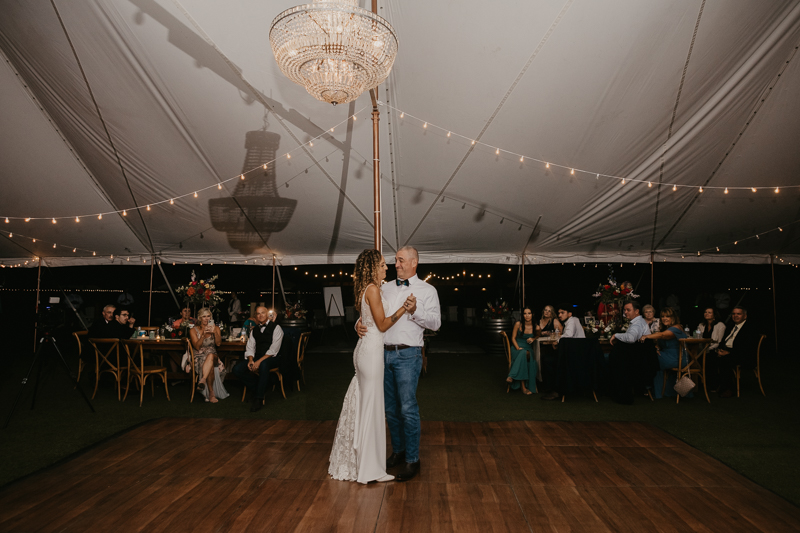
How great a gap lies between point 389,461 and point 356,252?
6159 mm

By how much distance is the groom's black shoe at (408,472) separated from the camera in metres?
2.67

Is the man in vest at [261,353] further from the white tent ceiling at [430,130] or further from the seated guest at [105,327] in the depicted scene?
the white tent ceiling at [430,130]

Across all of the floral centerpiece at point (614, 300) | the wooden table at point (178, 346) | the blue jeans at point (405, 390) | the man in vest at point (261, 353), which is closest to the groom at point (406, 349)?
the blue jeans at point (405, 390)

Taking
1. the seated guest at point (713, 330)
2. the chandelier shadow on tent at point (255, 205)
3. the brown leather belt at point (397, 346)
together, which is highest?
the chandelier shadow on tent at point (255, 205)

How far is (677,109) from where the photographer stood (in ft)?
16.6

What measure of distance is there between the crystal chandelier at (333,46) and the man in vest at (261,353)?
2.74 m

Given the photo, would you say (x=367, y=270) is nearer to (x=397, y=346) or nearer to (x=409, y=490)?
(x=397, y=346)

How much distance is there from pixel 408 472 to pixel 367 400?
0.50 metres

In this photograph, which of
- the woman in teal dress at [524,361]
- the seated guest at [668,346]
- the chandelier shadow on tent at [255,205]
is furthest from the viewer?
the chandelier shadow on tent at [255,205]

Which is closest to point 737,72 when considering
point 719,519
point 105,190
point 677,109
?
point 677,109

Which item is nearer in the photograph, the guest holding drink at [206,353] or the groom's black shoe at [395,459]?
the groom's black shoe at [395,459]

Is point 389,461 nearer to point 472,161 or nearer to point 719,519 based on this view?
Result: point 719,519

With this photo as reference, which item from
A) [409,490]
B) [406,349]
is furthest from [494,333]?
[409,490]

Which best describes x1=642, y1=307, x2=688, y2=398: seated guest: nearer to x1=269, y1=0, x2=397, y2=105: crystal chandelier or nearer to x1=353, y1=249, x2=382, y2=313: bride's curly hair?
x1=353, y1=249, x2=382, y2=313: bride's curly hair
